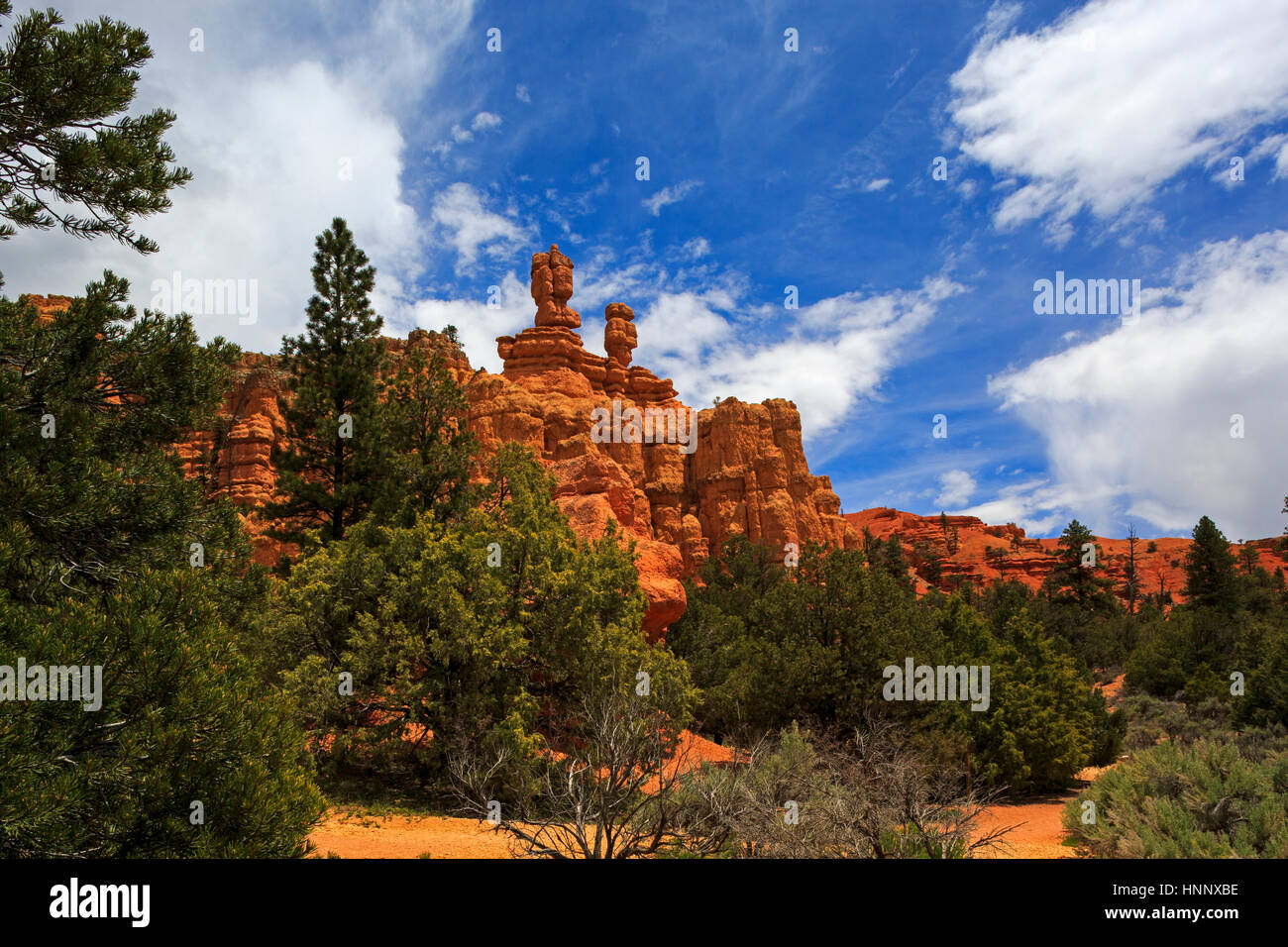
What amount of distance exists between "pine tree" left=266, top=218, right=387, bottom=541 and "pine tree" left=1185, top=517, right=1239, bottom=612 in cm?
5120

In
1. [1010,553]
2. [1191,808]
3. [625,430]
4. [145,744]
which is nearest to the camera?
[145,744]

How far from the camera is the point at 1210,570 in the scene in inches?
1833

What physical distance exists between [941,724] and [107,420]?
73.6 feet

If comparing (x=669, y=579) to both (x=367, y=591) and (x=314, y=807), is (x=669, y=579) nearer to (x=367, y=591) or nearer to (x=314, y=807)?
(x=367, y=591)


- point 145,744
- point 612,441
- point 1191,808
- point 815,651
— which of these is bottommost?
point 1191,808

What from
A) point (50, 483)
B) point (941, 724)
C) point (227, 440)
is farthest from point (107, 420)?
point (227, 440)

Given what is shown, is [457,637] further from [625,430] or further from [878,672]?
[625,430]

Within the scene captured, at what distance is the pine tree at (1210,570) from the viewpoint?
45469 millimetres

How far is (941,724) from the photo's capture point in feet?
71.4

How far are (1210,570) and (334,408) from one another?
5454 cm

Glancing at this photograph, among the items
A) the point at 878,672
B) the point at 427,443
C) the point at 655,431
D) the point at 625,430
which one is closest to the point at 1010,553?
the point at 655,431

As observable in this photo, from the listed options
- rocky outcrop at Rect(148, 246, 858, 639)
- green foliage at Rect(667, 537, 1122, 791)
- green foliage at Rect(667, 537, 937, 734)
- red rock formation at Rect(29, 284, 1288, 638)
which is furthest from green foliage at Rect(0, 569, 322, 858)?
rocky outcrop at Rect(148, 246, 858, 639)

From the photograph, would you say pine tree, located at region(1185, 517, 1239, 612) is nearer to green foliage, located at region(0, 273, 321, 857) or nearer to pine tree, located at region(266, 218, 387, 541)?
pine tree, located at region(266, 218, 387, 541)

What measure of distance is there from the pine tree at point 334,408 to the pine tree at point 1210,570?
5120 cm
